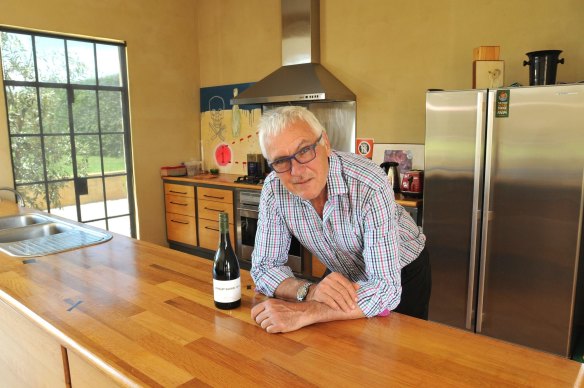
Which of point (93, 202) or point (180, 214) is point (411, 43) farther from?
point (93, 202)

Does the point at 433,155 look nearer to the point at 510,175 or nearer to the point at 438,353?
the point at 510,175

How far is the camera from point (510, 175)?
2.75 meters

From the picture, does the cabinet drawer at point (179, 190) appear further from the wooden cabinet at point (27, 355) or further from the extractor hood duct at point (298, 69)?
the wooden cabinet at point (27, 355)

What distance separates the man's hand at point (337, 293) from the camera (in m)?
1.30

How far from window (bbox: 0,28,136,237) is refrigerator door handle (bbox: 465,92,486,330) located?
3.67 metres

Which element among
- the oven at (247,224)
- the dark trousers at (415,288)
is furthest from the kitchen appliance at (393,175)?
the dark trousers at (415,288)

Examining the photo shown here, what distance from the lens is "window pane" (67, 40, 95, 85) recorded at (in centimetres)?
439

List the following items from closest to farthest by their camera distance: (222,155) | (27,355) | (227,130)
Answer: (27,355) < (227,130) < (222,155)

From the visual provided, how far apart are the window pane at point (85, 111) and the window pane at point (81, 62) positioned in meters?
0.12

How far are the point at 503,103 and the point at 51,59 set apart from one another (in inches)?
158

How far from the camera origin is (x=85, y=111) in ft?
14.9

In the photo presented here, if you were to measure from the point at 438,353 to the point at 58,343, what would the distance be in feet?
3.59

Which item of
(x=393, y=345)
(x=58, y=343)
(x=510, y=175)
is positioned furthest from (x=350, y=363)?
(x=510, y=175)

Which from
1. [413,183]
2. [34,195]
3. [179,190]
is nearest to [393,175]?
[413,183]
